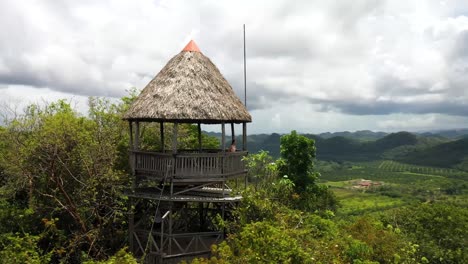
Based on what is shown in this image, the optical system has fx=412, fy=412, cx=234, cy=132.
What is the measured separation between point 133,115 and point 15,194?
7101mm

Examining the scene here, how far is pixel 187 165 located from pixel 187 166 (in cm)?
4

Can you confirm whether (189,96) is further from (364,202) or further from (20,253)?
(364,202)

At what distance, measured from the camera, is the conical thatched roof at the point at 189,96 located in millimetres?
16328

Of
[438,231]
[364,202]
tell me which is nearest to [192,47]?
[438,231]

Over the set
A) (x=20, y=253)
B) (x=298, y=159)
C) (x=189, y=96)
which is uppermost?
(x=189, y=96)

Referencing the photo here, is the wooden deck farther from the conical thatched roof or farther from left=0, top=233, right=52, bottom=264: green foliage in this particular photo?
left=0, top=233, right=52, bottom=264: green foliage

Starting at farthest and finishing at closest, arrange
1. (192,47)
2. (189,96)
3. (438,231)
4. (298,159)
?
1. (298,159)
2. (438,231)
3. (192,47)
4. (189,96)

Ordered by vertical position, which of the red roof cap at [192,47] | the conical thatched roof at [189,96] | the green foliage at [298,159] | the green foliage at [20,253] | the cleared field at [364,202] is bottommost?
the cleared field at [364,202]

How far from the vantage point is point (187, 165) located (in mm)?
16281

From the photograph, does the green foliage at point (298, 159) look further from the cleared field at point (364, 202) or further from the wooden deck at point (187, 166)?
the cleared field at point (364, 202)

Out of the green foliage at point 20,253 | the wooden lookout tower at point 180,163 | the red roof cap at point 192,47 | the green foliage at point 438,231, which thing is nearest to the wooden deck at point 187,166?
the wooden lookout tower at point 180,163

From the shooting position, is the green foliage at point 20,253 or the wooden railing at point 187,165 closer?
the green foliage at point 20,253

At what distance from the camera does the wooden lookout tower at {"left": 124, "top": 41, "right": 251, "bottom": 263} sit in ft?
53.4

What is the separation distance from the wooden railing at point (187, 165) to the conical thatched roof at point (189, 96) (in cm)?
147
